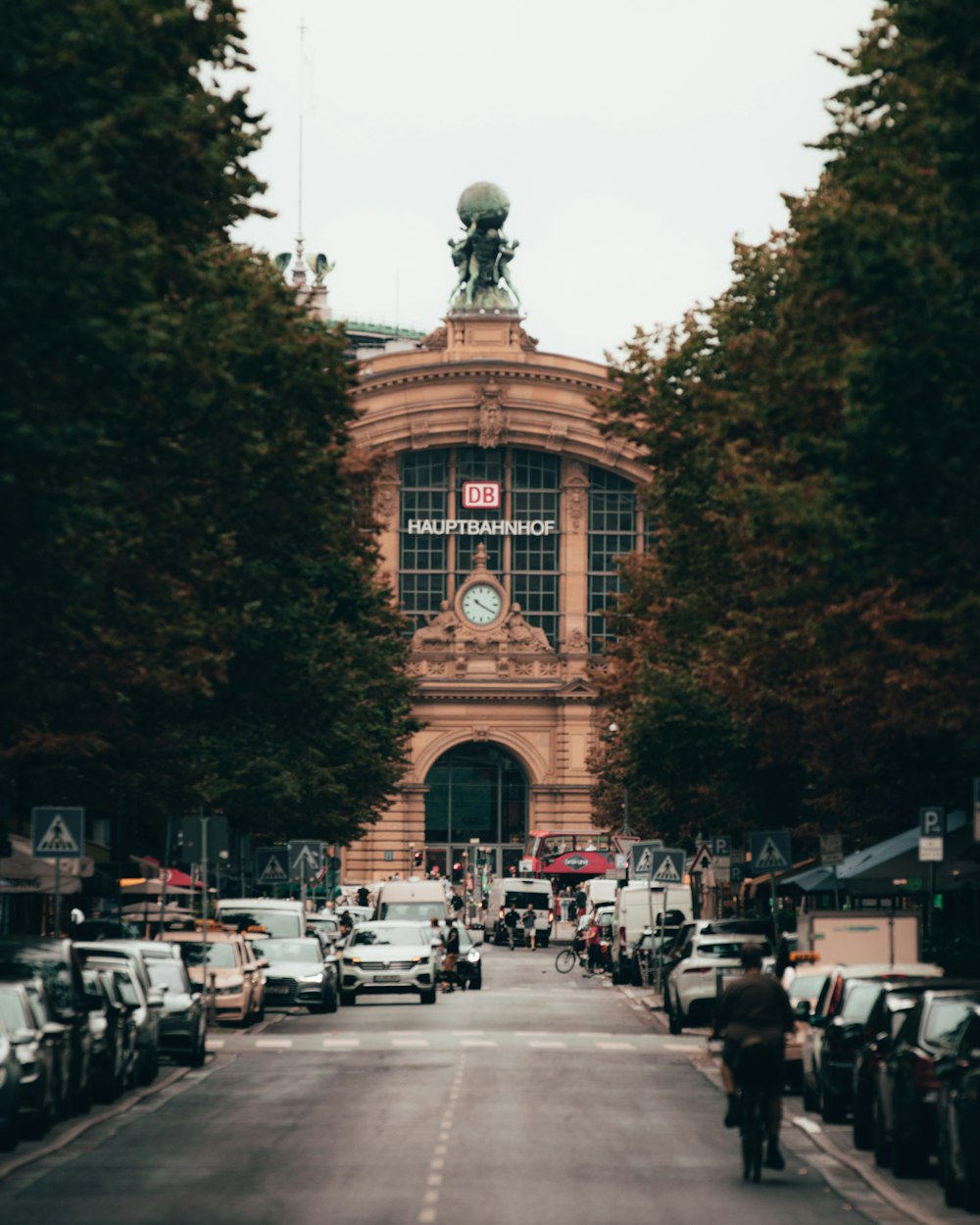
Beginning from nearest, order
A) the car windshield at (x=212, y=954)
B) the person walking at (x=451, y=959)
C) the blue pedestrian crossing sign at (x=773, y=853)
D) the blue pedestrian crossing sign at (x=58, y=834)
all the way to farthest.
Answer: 1. the blue pedestrian crossing sign at (x=58, y=834)
2. the car windshield at (x=212, y=954)
3. the blue pedestrian crossing sign at (x=773, y=853)
4. the person walking at (x=451, y=959)

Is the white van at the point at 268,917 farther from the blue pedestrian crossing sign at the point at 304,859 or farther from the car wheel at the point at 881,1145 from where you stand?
the car wheel at the point at 881,1145

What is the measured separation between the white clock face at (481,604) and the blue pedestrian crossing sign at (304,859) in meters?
55.7

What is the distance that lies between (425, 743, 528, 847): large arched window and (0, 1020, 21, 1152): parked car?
93.9 m

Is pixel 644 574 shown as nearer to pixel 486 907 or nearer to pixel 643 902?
pixel 643 902

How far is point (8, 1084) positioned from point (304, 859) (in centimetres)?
3622

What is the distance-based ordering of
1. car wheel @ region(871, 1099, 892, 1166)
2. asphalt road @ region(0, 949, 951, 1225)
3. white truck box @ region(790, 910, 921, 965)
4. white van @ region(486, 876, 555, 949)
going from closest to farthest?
asphalt road @ region(0, 949, 951, 1225) → car wheel @ region(871, 1099, 892, 1166) → white truck box @ region(790, 910, 921, 965) → white van @ region(486, 876, 555, 949)

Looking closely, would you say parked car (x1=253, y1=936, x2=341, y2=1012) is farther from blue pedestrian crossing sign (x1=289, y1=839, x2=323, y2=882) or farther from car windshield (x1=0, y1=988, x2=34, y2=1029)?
car windshield (x1=0, y1=988, x2=34, y2=1029)

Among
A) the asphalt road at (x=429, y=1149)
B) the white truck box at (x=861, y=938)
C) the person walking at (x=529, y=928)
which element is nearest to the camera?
the asphalt road at (x=429, y=1149)

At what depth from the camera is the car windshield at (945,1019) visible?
19953 millimetres

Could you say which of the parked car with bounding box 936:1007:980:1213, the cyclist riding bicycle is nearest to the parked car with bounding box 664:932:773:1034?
the cyclist riding bicycle

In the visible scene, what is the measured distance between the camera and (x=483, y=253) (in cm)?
11675

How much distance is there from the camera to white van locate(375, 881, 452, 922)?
6316cm

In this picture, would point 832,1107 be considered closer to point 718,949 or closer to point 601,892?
point 718,949

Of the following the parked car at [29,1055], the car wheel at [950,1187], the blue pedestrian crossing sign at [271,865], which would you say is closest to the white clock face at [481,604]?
the blue pedestrian crossing sign at [271,865]
